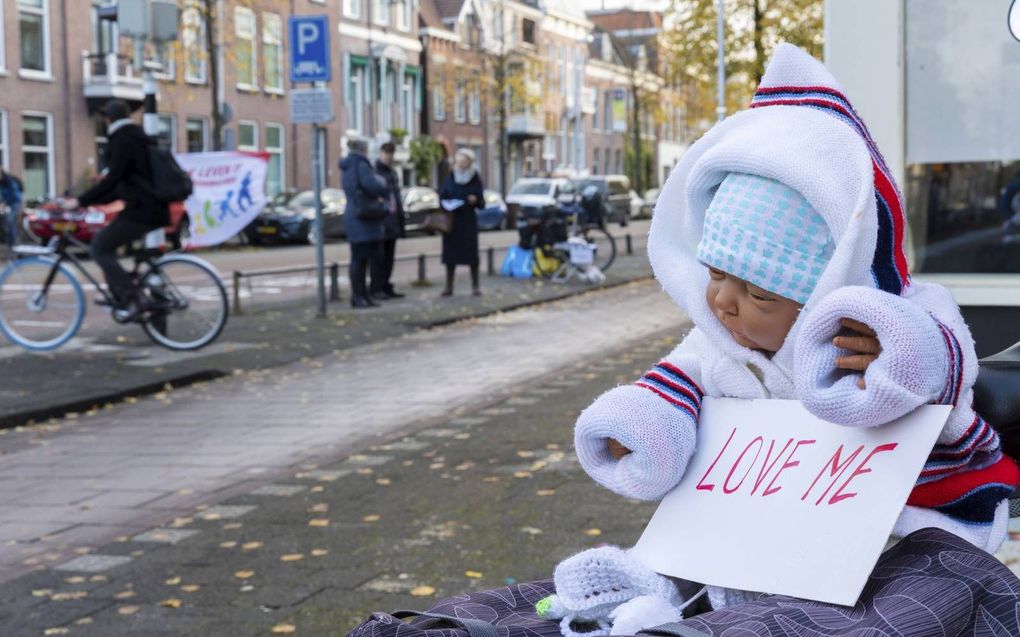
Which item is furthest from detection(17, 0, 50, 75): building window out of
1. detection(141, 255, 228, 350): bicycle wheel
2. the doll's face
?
the doll's face

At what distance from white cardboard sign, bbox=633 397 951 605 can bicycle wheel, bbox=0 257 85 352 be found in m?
9.11

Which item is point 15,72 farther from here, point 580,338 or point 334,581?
point 334,581

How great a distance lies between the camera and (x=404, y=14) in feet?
183

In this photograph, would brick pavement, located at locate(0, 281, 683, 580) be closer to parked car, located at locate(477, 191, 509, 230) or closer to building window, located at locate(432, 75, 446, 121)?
parked car, located at locate(477, 191, 509, 230)

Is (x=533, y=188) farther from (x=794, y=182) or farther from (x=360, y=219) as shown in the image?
(x=794, y=182)

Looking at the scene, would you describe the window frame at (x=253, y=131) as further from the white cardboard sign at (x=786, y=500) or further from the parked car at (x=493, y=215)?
the white cardboard sign at (x=786, y=500)

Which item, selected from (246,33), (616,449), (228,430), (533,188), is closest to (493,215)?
(533,188)

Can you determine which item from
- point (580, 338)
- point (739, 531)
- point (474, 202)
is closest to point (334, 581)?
point (739, 531)

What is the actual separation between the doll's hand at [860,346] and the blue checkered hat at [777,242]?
158 mm

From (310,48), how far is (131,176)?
11.7 feet

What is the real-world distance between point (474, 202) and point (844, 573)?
1464 centimetres

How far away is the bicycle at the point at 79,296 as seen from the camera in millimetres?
10336

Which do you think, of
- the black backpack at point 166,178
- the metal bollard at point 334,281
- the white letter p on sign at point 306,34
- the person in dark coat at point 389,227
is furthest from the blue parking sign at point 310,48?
the black backpack at point 166,178

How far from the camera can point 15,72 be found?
110ft
